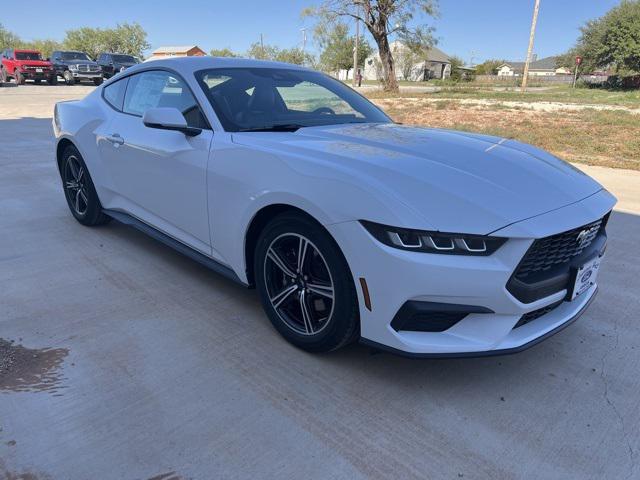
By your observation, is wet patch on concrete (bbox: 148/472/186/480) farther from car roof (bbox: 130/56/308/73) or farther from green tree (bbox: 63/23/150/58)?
green tree (bbox: 63/23/150/58)

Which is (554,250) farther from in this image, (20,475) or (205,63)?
(205,63)

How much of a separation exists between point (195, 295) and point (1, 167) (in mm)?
5543

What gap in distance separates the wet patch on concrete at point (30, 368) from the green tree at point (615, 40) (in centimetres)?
4482

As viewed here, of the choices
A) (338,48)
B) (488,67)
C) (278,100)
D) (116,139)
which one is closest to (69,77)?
(338,48)

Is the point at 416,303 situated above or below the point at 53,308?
above

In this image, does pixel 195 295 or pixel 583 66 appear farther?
pixel 583 66

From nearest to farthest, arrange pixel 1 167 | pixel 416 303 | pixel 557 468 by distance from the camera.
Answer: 1. pixel 557 468
2. pixel 416 303
3. pixel 1 167

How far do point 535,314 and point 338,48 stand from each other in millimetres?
39186

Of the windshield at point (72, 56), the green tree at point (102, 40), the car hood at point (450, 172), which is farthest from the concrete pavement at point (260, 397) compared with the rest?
the green tree at point (102, 40)

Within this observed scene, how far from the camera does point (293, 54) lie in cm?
6712

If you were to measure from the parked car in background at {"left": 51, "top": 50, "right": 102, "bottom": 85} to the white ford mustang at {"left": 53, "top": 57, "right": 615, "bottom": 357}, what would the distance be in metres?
30.2

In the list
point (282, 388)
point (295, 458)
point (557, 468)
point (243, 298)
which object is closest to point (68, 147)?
point (243, 298)

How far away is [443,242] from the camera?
2092 mm

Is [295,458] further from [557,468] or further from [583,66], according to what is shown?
[583,66]
